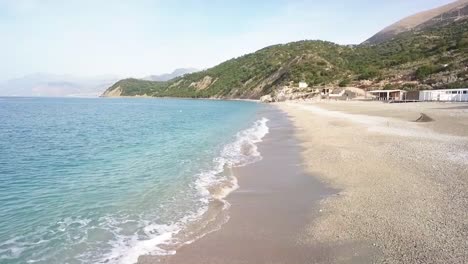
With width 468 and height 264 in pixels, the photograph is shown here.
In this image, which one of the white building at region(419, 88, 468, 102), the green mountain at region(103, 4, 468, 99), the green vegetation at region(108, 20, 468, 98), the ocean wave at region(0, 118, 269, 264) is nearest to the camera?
the ocean wave at region(0, 118, 269, 264)

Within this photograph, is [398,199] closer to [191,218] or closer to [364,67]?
[191,218]

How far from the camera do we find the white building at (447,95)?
55744mm

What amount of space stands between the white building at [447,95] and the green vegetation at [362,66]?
12838 millimetres

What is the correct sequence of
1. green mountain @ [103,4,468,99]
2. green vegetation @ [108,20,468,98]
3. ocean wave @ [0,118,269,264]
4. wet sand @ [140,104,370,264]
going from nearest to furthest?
1. wet sand @ [140,104,370,264]
2. ocean wave @ [0,118,269,264]
3. green mountain @ [103,4,468,99]
4. green vegetation @ [108,20,468,98]

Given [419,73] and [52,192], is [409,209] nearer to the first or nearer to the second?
[52,192]

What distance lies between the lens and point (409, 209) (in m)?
8.70

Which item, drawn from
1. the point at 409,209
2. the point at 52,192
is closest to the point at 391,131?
the point at 409,209

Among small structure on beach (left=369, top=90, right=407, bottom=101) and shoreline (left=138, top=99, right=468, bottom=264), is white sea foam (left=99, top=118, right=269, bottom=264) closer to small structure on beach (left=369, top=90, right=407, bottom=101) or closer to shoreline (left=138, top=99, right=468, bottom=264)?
shoreline (left=138, top=99, right=468, bottom=264)

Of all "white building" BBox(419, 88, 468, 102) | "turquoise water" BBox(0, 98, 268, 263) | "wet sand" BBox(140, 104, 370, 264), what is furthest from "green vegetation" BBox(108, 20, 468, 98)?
"wet sand" BBox(140, 104, 370, 264)

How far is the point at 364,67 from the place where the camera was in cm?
12562

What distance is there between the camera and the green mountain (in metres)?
84.9

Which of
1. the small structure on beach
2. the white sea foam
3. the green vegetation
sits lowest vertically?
the small structure on beach

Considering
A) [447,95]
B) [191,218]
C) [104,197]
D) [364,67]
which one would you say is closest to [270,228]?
[191,218]

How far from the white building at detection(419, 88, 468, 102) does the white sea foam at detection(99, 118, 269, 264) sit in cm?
4899
